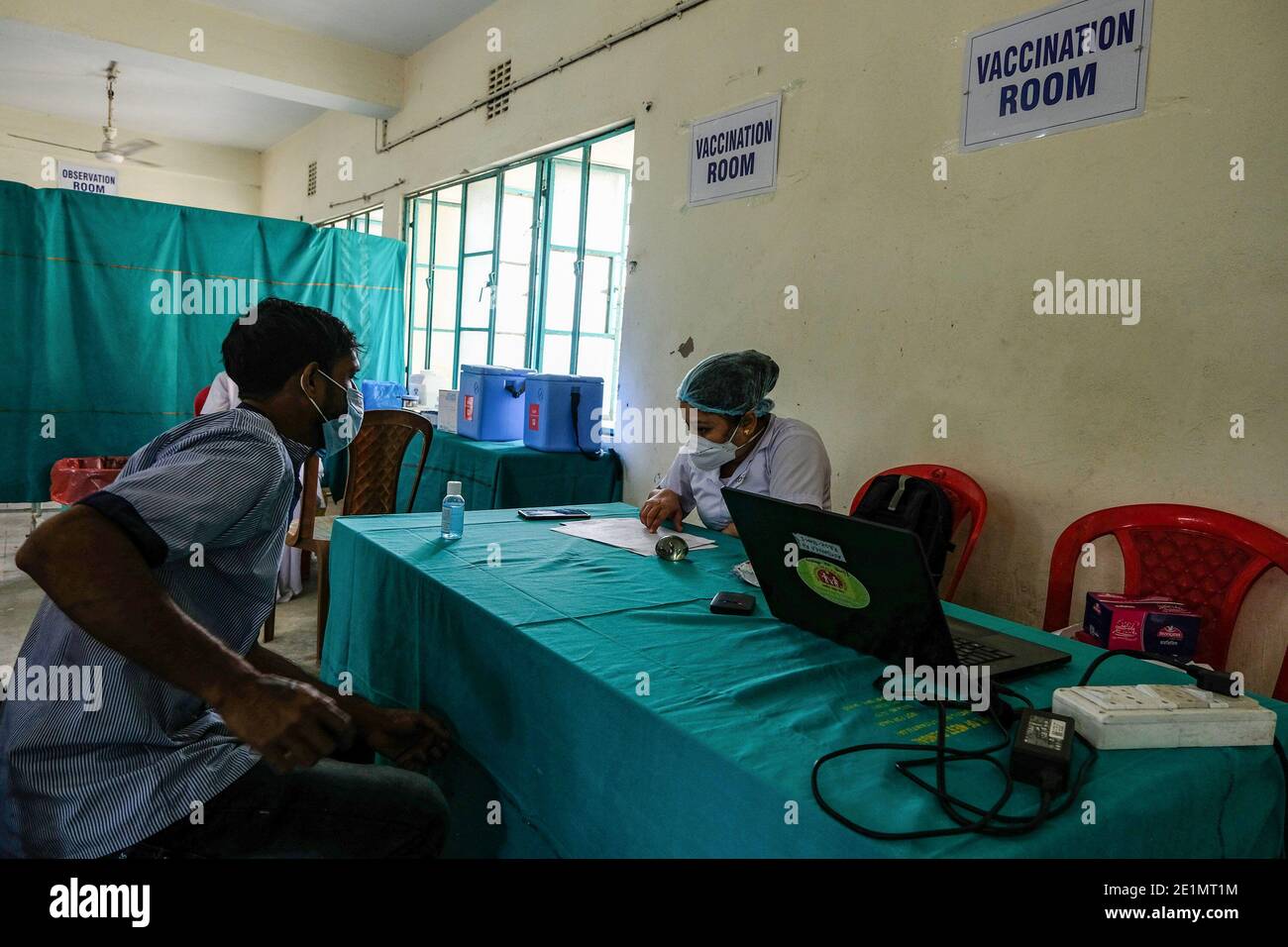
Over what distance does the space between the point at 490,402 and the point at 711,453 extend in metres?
2.00

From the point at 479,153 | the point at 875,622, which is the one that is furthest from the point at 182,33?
the point at 875,622

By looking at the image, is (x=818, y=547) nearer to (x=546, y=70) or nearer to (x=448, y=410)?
(x=448, y=410)

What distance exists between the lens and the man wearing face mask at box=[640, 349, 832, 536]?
7.39ft

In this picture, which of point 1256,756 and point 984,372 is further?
point 984,372

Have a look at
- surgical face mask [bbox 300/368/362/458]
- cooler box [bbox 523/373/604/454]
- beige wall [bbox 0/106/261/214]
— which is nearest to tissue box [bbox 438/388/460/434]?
cooler box [bbox 523/373/604/454]

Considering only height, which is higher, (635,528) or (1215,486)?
(1215,486)

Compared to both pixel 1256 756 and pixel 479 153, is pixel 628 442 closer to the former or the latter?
pixel 479 153

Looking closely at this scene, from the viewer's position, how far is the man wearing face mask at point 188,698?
3.26ft

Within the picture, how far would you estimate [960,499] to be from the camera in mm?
2455

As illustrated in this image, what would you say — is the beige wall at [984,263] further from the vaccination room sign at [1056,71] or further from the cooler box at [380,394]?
the cooler box at [380,394]

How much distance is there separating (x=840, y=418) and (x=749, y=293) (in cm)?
70

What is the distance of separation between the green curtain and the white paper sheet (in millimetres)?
3890

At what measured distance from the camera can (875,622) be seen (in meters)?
1.23

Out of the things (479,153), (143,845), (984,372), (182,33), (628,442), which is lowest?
(143,845)
